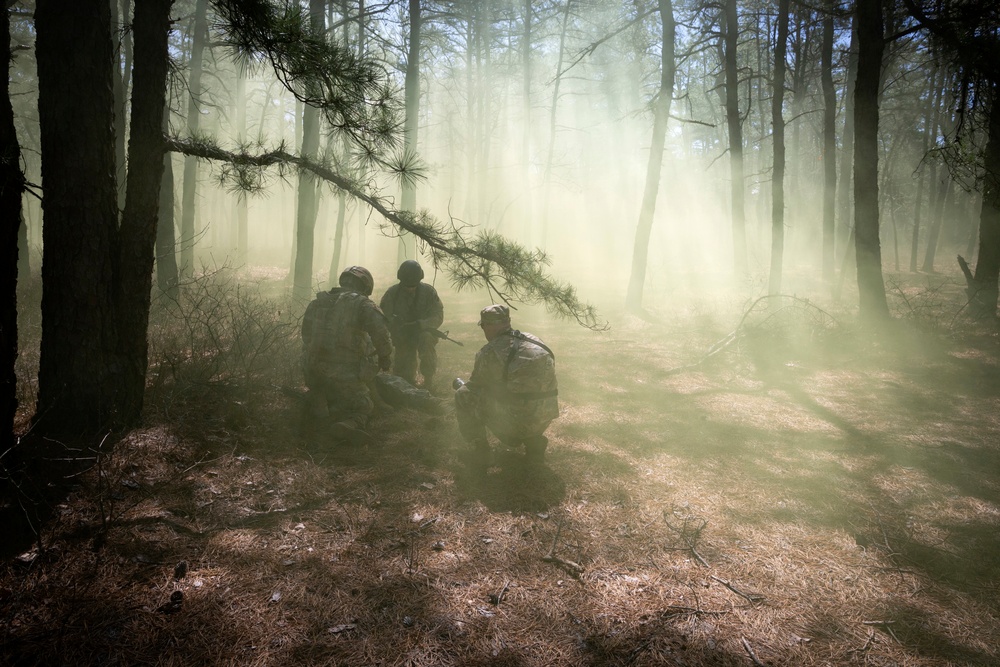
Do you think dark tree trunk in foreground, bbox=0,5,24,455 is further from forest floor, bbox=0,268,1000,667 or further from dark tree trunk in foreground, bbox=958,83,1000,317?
dark tree trunk in foreground, bbox=958,83,1000,317

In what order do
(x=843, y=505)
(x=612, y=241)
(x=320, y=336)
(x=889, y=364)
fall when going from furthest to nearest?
(x=612, y=241)
(x=889, y=364)
(x=320, y=336)
(x=843, y=505)

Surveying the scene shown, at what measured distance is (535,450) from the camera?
455 centimetres

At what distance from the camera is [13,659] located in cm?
208

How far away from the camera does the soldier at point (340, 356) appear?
5.09 m

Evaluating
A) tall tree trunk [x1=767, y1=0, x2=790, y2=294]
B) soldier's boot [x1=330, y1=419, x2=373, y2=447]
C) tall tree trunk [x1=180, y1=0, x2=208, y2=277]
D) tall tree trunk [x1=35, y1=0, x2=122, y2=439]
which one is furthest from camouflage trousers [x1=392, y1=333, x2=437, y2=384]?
tall tree trunk [x1=767, y1=0, x2=790, y2=294]

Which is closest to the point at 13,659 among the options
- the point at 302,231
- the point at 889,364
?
the point at 302,231

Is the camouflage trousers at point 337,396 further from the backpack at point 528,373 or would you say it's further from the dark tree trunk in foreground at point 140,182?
the backpack at point 528,373

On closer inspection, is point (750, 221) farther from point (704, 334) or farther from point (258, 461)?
point (258, 461)

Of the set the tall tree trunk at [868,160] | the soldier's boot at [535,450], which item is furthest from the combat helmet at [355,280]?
the tall tree trunk at [868,160]

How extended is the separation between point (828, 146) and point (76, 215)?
60.5 feet

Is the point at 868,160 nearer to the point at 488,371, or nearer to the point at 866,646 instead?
the point at 488,371

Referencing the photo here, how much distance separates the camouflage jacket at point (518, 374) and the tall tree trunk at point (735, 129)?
1171 cm

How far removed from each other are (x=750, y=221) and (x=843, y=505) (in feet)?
116

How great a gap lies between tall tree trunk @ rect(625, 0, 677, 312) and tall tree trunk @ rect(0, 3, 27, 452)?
36.1 ft
